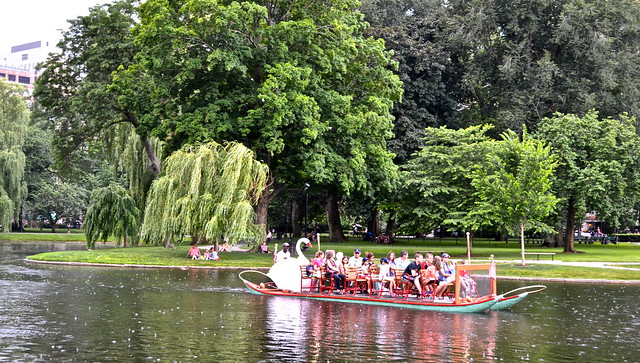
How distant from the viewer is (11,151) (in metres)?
69.2

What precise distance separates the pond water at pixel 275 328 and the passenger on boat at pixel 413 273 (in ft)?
4.34

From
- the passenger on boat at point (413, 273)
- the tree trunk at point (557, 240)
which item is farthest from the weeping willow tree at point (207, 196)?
the tree trunk at point (557, 240)

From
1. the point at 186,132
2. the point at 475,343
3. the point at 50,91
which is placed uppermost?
the point at 50,91

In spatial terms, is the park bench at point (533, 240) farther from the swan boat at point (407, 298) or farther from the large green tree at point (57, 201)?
the swan boat at point (407, 298)

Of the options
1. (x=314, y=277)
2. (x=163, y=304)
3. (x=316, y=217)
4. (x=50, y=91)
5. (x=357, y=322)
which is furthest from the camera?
(x=316, y=217)

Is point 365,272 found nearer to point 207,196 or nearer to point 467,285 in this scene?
point 467,285

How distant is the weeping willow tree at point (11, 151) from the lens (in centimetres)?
6669

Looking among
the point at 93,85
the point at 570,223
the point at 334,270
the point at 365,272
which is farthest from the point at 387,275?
the point at 93,85

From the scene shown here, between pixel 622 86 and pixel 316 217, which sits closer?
pixel 622 86

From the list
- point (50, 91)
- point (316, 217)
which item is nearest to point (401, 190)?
point (50, 91)

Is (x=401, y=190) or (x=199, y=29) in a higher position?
(x=199, y=29)

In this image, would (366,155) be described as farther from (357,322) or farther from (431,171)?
(357,322)

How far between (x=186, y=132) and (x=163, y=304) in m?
21.8

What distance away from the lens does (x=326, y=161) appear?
43625 mm
